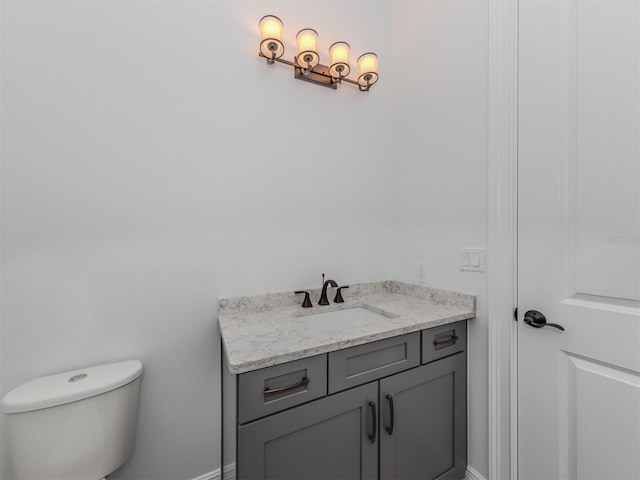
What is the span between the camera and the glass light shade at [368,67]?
1531mm

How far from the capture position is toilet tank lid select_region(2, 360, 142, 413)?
86 centimetres

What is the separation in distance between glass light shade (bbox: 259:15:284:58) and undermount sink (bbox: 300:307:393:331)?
133 centimetres

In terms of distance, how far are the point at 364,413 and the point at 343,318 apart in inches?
19.3


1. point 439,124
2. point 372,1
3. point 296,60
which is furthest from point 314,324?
point 372,1

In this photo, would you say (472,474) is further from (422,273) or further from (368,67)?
(368,67)

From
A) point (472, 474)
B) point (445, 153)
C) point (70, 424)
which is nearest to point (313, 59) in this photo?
point (445, 153)

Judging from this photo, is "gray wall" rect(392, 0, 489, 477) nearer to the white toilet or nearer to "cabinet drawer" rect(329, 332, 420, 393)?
Answer: "cabinet drawer" rect(329, 332, 420, 393)

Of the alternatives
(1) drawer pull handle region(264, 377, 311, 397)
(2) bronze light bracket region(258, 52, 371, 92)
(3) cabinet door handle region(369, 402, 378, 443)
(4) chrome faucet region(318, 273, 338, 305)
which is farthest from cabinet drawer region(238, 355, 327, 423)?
(2) bronze light bracket region(258, 52, 371, 92)

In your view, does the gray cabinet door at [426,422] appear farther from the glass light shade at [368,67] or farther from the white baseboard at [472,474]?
the glass light shade at [368,67]

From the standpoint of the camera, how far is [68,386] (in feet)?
3.03

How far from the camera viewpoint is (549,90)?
40.4 inches

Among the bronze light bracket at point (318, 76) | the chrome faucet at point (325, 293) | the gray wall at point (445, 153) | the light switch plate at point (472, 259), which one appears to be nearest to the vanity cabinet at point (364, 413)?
the gray wall at point (445, 153)

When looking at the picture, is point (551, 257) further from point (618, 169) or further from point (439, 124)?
point (439, 124)

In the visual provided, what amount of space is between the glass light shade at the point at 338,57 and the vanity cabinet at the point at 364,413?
1.42 m
